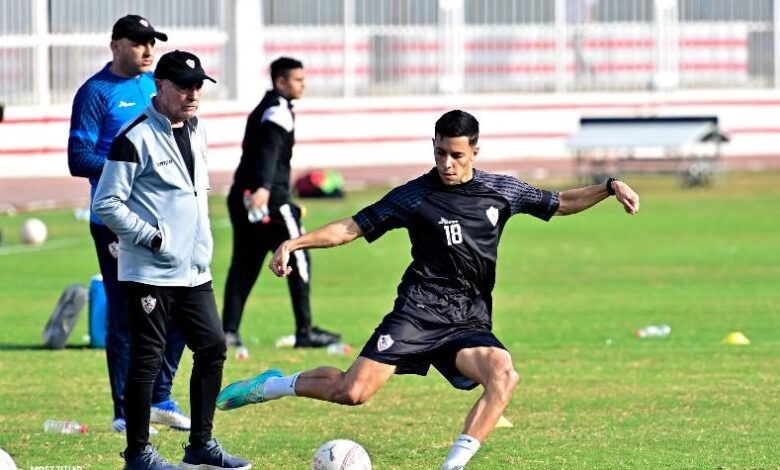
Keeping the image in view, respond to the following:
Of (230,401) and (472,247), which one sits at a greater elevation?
(472,247)

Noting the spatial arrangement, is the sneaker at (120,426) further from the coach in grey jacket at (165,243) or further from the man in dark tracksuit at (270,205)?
the man in dark tracksuit at (270,205)

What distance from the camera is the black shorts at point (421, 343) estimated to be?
8914 mm

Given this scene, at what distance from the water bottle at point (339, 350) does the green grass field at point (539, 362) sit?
17 centimetres

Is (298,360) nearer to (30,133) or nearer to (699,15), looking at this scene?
(30,133)

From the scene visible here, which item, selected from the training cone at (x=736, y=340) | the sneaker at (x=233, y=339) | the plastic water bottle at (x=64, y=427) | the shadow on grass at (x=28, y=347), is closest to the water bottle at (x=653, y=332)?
the training cone at (x=736, y=340)

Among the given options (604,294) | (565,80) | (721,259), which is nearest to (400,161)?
(565,80)

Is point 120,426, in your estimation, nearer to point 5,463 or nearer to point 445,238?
point 5,463

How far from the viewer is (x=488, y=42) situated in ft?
134

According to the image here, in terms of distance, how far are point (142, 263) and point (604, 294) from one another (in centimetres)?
937

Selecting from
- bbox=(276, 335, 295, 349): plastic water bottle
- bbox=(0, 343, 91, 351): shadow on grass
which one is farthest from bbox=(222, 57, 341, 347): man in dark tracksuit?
bbox=(0, 343, 91, 351): shadow on grass

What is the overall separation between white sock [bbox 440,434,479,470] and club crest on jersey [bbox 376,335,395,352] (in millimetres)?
620

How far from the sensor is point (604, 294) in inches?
705

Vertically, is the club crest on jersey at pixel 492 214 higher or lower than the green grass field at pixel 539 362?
higher

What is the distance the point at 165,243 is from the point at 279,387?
912 mm
